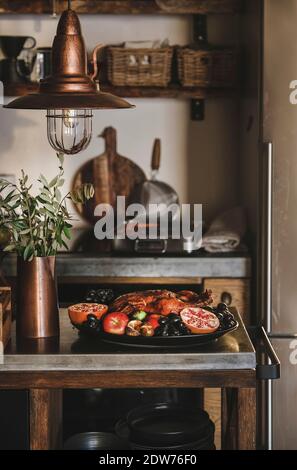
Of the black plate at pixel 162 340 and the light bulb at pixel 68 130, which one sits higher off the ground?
the light bulb at pixel 68 130

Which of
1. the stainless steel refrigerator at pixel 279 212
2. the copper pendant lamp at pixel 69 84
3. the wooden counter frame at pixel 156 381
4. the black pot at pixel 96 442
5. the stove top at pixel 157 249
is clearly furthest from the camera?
the stove top at pixel 157 249

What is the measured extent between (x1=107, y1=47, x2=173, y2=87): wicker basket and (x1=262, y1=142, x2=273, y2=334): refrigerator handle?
35.2 inches

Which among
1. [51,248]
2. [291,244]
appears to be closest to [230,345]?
[51,248]

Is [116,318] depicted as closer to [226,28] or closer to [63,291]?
[63,291]

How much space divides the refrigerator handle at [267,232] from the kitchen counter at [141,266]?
11.4 inches

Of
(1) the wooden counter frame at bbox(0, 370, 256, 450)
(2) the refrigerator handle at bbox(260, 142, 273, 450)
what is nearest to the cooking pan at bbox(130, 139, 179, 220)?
(2) the refrigerator handle at bbox(260, 142, 273, 450)

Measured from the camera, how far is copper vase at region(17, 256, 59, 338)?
2.57 m

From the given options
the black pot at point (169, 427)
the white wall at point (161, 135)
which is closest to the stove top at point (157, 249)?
the white wall at point (161, 135)

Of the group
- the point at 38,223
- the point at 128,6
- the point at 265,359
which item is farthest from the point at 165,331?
the point at 128,6

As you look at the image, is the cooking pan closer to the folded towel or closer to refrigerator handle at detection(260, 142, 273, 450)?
the folded towel

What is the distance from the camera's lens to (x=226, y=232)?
4176mm

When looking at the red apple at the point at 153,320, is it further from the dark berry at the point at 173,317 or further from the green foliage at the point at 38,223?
the green foliage at the point at 38,223

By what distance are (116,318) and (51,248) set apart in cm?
33

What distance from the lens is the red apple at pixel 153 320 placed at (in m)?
2.44
